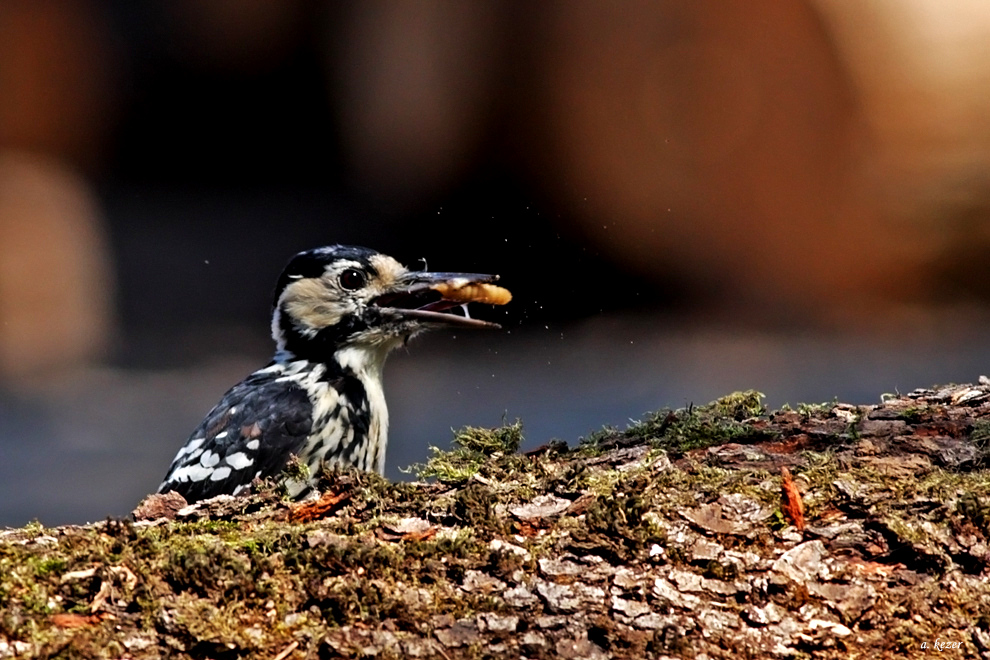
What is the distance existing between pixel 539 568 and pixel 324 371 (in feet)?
5.70

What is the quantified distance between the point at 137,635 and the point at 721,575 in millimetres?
896

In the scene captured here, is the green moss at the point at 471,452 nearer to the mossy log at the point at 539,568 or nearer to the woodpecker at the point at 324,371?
the mossy log at the point at 539,568

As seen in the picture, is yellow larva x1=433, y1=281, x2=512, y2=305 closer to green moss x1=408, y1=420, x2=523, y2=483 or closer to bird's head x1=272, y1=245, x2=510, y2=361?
bird's head x1=272, y1=245, x2=510, y2=361

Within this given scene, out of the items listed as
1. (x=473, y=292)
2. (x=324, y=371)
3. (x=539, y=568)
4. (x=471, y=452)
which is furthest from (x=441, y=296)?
(x=539, y=568)

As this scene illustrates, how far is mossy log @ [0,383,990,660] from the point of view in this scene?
5.06 feet

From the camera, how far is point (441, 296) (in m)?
3.32

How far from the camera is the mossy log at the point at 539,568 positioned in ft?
5.06

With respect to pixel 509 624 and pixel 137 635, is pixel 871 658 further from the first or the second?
pixel 137 635

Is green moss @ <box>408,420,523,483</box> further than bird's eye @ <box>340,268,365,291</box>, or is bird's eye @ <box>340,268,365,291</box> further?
bird's eye @ <box>340,268,365,291</box>

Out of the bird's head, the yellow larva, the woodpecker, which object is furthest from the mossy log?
the bird's head

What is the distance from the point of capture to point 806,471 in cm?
200

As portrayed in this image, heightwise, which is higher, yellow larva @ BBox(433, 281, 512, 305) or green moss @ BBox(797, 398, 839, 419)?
yellow larva @ BBox(433, 281, 512, 305)

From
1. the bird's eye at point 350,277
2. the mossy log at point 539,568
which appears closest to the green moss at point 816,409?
the mossy log at point 539,568

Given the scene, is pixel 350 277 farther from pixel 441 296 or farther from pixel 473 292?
pixel 473 292
